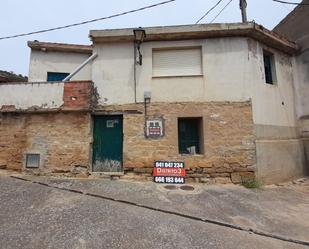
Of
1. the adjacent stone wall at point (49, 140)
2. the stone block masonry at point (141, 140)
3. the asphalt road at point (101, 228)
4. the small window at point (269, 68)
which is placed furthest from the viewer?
the small window at point (269, 68)

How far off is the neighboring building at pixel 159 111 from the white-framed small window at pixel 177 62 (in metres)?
0.03

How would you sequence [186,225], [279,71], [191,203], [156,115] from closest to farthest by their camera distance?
[186,225], [191,203], [156,115], [279,71]

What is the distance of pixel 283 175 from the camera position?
7469 millimetres

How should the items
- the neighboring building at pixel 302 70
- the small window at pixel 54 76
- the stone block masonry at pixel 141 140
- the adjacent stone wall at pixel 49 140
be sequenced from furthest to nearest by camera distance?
the small window at pixel 54 76 < the neighboring building at pixel 302 70 < the adjacent stone wall at pixel 49 140 < the stone block masonry at pixel 141 140

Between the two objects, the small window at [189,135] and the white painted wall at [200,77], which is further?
the small window at [189,135]

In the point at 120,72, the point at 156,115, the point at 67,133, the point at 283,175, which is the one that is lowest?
the point at 283,175

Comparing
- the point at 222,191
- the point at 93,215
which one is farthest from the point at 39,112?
the point at 222,191

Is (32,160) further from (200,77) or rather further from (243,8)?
(243,8)

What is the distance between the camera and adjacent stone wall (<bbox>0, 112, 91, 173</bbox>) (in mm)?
7062

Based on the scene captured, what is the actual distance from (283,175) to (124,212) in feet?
19.1

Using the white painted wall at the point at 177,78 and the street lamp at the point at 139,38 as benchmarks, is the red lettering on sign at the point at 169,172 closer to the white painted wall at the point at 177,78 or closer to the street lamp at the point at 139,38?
the white painted wall at the point at 177,78

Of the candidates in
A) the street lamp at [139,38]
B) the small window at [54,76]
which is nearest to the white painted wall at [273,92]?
the street lamp at [139,38]

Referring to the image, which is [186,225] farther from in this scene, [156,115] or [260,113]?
[260,113]

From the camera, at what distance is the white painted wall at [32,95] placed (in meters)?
7.21
